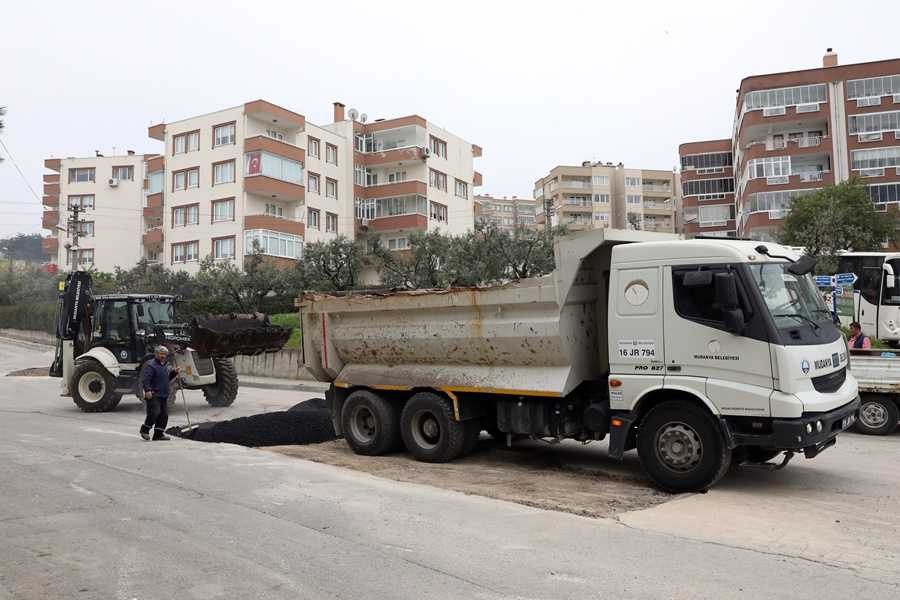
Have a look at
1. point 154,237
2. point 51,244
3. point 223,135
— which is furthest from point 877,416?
point 51,244

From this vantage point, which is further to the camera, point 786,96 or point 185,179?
point 786,96

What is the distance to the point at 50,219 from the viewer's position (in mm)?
68375

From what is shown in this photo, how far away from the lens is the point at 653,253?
750 centimetres

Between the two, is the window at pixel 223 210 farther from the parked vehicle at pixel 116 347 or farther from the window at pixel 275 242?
the parked vehicle at pixel 116 347

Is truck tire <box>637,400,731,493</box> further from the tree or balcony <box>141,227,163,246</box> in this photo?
balcony <box>141,227,163,246</box>

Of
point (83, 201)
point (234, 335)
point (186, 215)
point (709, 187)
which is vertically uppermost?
point (709, 187)

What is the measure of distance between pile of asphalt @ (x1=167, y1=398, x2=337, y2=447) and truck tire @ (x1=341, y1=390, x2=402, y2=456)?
1.33 metres

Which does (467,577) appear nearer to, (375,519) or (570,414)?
(375,519)

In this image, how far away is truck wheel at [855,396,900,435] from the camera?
1112 cm

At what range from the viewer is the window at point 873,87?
48.5m

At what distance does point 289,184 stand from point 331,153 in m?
7.00

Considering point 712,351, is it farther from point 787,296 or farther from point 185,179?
point 185,179

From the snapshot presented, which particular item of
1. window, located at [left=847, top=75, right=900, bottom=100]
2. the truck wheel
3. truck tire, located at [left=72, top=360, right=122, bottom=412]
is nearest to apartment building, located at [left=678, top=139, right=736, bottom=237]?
window, located at [left=847, top=75, right=900, bottom=100]

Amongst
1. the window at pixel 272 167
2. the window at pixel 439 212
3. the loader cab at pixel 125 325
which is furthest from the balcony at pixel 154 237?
the loader cab at pixel 125 325
